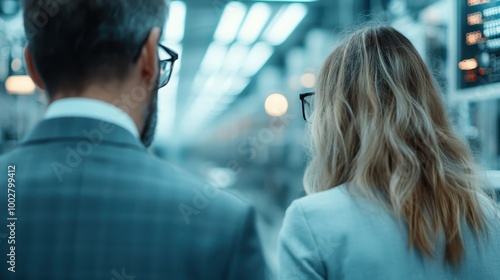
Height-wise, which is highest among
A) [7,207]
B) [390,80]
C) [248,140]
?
[390,80]

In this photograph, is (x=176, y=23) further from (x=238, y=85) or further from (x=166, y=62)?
(x=166, y=62)

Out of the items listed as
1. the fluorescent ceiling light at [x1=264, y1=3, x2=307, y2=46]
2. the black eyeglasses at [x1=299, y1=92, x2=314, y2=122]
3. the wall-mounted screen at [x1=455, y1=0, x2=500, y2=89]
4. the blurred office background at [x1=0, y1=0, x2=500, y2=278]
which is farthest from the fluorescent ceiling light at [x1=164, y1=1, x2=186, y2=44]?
the black eyeglasses at [x1=299, y1=92, x2=314, y2=122]

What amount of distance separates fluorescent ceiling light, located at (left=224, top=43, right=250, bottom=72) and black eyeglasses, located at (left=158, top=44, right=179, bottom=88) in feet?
21.6

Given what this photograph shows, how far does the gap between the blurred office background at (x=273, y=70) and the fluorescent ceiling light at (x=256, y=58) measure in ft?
0.09

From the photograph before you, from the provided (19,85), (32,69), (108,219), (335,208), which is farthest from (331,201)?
(19,85)

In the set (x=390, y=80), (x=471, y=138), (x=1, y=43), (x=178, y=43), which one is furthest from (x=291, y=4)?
Result: (x=390, y=80)

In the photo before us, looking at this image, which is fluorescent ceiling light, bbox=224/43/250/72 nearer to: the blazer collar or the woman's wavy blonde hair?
the woman's wavy blonde hair

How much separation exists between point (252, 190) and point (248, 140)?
0.75 meters

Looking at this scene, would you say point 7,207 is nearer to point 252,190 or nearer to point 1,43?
point 1,43

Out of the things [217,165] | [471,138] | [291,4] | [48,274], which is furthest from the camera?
[217,165]

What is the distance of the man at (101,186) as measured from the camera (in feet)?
2.43

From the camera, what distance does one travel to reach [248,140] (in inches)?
308

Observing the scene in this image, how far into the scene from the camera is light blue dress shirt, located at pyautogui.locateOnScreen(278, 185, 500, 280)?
3.22 ft

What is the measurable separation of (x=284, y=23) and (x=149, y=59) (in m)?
5.81
